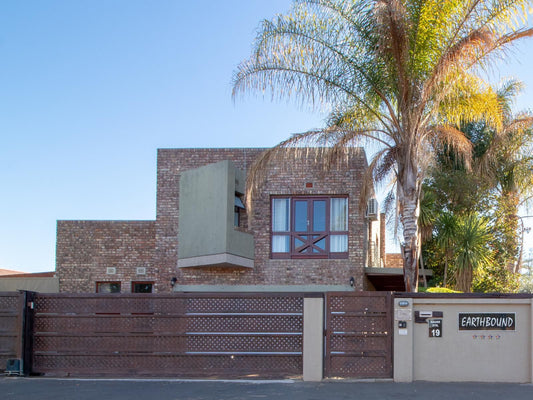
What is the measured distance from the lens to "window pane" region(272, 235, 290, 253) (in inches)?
771

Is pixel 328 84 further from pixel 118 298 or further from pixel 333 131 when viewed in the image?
pixel 118 298

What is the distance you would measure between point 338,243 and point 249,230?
8.72ft

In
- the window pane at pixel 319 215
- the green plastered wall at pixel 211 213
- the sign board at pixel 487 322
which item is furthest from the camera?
the window pane at pixel 319 215

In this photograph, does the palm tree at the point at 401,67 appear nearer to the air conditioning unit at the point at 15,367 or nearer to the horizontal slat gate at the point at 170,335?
the horizontal slat gate at the point at 170,335

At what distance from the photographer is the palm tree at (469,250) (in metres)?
21.3

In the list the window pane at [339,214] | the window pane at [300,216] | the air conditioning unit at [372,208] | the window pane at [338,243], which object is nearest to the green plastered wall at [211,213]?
the window pane at [300,216]

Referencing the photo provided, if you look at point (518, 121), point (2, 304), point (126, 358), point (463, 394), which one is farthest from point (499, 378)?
point (518, 121)

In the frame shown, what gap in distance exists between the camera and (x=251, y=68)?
14859 mm

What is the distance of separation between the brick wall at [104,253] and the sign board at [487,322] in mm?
11438

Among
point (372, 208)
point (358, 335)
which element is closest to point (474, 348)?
point (358, 335)

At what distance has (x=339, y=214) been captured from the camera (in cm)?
1944

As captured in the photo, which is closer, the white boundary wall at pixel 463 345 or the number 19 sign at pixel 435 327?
the white boundary wall at pixel 463 345

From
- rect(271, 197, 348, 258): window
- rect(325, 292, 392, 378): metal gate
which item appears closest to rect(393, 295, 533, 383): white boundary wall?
rect(325, 292, 392, 378): metal gate

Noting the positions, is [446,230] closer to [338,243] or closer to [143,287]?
[338,243]
